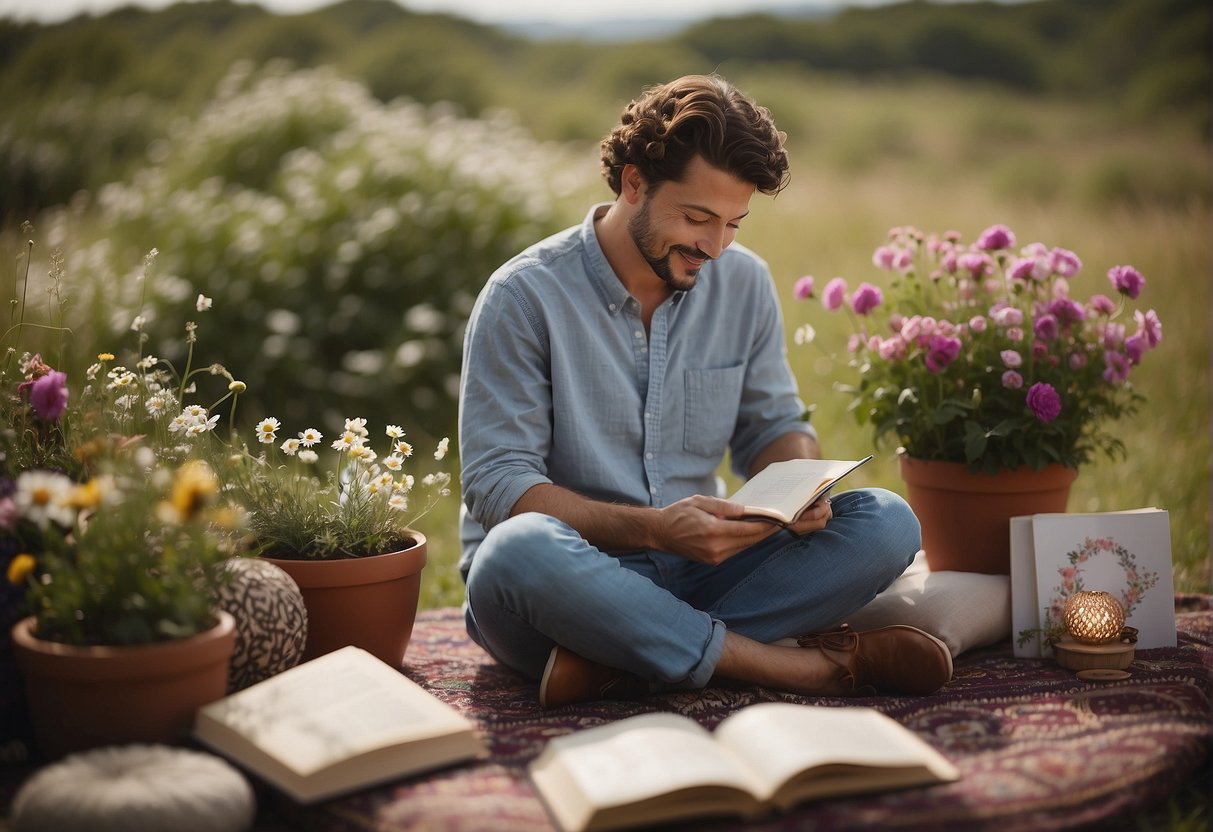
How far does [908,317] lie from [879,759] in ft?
5.15

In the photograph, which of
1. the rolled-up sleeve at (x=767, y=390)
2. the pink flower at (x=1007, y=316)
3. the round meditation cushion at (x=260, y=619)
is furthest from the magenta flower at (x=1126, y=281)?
the round meditation cushion at (x=260, y=619)

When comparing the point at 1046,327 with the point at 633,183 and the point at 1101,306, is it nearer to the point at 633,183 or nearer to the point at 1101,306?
the point at 1101,306

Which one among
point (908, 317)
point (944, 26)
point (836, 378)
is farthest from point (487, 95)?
point (908, 317)

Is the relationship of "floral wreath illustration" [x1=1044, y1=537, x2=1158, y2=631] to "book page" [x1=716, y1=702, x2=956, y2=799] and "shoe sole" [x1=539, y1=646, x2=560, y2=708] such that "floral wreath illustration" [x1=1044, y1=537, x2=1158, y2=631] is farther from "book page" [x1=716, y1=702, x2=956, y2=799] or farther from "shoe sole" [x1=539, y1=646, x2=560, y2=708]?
"shoe sole" [x1=539, y1=646, x2=560, y2=708]

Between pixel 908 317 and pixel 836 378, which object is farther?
pixel 836 378

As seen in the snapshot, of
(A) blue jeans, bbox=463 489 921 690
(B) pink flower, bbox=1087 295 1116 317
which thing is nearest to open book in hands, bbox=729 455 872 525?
(A) blue jeans, bbox=463 489 921 690

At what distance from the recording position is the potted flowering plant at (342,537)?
259cm

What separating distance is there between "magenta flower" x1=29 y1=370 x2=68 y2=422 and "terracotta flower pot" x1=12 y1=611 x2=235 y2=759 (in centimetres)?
42

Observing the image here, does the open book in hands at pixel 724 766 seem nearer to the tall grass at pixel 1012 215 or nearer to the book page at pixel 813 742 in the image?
the book page at pixel 813 742

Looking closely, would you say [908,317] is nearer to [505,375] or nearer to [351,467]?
[505,375]

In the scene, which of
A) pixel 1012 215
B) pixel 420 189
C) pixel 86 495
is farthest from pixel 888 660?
pixel 1012 215

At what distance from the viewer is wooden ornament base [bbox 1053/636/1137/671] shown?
2.64m

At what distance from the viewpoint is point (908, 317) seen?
10.4 ft

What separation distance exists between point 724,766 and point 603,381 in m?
1.12
